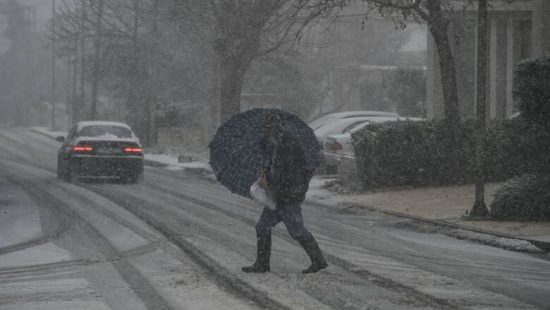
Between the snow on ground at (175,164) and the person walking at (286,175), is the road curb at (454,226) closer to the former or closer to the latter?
the person walking at (286,175)

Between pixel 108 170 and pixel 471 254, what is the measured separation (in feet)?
40.1

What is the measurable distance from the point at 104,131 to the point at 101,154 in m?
0.96

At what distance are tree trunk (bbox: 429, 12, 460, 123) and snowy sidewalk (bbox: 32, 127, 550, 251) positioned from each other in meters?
1.66

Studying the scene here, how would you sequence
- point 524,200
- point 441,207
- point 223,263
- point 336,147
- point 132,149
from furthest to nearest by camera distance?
point 336,147 → point 132,149 → point 441,207 → point 524,200 → point 223,263

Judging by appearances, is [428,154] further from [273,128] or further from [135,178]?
[273,128]

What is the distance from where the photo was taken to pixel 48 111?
8338 centimetres

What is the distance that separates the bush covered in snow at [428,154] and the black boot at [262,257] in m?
9.75

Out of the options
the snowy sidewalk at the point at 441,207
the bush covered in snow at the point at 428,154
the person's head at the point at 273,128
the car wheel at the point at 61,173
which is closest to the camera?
the person's head at the point at 273,128

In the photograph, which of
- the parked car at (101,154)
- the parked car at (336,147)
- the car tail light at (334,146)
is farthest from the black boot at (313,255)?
the car tail light at (334,146)

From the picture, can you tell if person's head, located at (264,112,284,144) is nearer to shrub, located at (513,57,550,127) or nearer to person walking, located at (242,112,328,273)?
person walking, located at (242,112,328,273)

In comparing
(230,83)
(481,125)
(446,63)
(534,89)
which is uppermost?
(230,83)

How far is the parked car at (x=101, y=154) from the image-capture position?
22.2 meters

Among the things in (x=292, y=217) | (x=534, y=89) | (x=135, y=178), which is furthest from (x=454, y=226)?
(x=135, y=178)

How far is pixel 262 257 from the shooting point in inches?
392
